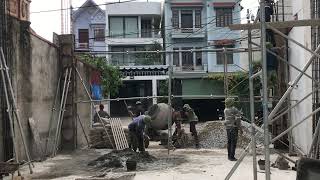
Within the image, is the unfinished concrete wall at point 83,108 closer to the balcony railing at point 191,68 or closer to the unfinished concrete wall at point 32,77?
the unfinished concrete wall at point 32,77

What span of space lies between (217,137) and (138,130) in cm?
449

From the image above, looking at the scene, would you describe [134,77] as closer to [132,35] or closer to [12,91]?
A: [132,35]

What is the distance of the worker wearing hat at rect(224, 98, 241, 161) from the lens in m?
13.9

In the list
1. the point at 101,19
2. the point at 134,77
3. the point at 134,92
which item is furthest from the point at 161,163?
the point at 101,19

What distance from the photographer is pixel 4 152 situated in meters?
11.8

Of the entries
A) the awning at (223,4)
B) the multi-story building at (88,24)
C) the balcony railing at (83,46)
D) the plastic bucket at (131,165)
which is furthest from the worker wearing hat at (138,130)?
the multi-story building at (88,24)

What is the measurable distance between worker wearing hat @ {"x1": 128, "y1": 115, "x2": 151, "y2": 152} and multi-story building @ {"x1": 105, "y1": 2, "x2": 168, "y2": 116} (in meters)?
27.3

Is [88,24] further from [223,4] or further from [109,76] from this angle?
[109,76]

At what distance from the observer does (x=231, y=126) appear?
45.9 feet

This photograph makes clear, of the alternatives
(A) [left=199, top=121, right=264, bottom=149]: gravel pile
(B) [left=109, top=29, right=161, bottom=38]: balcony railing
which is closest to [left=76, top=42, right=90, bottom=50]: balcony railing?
(B) [left=109, top=29, right=161, bottom=38]: balcony railing

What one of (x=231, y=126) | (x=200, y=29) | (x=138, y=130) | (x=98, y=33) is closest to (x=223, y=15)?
(x=200, y=29)

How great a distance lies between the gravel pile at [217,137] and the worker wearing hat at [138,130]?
322 cm

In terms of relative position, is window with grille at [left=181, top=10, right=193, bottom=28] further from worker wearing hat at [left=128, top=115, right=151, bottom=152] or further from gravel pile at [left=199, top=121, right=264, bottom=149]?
worker wearing hat at [left=128, top=115, right=151, bottom=152]

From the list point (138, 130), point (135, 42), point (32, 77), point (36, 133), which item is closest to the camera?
point (36, 133)
